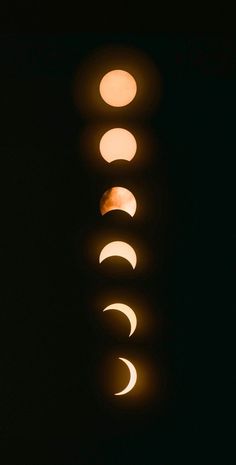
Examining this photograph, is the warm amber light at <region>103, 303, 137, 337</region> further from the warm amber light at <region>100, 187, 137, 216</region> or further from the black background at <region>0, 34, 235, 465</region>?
the warm amber light at <region>100, 187, 137, 216</region>

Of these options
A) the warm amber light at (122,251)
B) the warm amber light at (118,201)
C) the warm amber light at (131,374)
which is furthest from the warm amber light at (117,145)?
the warm amber light at (131,374)

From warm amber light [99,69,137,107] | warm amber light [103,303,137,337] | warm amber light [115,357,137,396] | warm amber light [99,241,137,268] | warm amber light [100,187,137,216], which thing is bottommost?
warm amber light [115,357,137,396]

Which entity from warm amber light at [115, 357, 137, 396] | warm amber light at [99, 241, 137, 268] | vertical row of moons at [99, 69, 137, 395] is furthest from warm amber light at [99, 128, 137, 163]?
warm amber light at [115, 357, 137, 396]

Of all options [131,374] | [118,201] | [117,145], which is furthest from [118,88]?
[131,374]

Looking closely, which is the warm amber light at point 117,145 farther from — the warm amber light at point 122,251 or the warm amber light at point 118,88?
the warm amber light at point 122,251

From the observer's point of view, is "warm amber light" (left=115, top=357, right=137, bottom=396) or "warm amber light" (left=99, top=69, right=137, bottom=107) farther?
"warm amber light" (left=99, top=69, right=137, bottom=107)

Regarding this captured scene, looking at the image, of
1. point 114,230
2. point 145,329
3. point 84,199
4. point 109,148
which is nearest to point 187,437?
point 145,329
